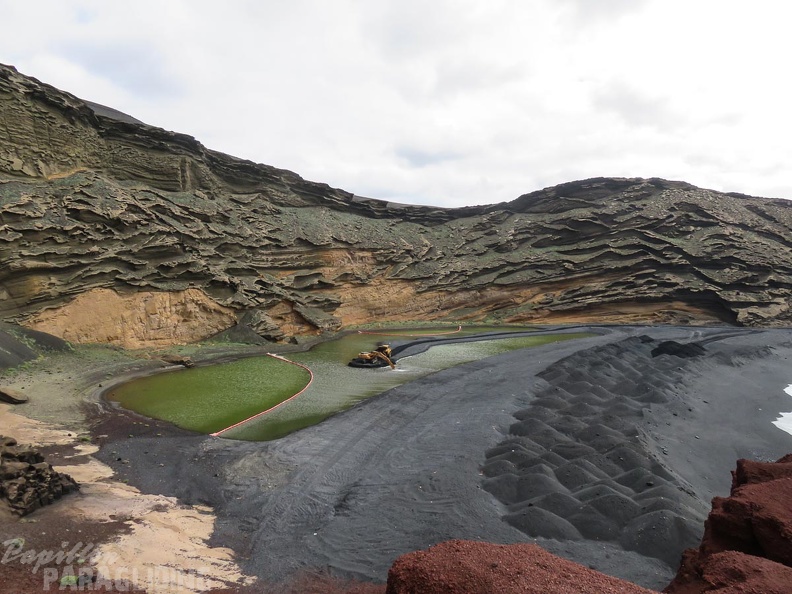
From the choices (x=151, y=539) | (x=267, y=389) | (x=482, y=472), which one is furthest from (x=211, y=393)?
(x=482, y=472)

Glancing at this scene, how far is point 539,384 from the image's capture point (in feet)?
42.7

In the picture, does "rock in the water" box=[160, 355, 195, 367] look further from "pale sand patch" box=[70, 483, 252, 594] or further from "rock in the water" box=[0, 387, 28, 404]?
"pale sand patch" box=[70, 483, 252, 594]

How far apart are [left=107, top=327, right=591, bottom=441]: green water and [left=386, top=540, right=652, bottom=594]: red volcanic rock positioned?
6.62m

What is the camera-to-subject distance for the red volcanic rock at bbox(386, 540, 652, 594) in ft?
Result: 9.55

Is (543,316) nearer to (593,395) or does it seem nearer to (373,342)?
(373,342)

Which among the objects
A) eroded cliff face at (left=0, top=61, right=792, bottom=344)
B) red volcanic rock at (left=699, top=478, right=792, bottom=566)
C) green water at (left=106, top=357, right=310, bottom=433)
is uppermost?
eroded cliff face at (left=0, top=61, right=792, bottom=344)

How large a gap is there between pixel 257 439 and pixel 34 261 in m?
14.6

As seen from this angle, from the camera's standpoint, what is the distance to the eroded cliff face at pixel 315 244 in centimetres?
1900

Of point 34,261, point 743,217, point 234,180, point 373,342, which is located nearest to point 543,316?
point 373,342

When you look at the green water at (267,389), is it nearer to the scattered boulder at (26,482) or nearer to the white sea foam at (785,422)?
the scattered boulder at (26,482)

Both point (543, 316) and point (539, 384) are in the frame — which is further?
point (543, 316)

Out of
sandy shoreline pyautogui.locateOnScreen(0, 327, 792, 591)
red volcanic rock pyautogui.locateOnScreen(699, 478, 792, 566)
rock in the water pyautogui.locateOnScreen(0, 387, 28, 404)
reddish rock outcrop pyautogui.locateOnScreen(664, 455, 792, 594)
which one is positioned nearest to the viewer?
reddish rock outcrop pyautogui.locateOnScreen(664, 455, 792, 594)

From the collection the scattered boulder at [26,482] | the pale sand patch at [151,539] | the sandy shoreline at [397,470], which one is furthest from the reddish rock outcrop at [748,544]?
the scattered boulder at [26,482]

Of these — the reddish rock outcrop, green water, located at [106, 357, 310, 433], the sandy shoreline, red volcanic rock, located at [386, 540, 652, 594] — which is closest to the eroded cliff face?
green water, located at [106, 357, 310, 433]
